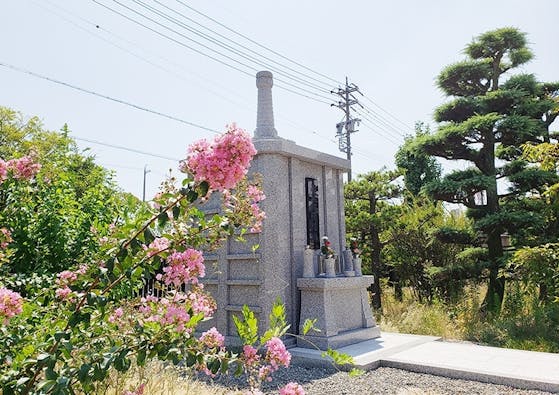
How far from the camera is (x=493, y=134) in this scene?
30.0 feet

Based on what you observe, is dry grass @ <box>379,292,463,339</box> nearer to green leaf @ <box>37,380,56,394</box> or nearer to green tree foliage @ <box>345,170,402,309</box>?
green tree foliage @ <box>345,170,402,309</box>

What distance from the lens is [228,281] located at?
603cm

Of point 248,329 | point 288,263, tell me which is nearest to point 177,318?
point 248,329

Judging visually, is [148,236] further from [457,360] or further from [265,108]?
[265,108]

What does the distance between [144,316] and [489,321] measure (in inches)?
293

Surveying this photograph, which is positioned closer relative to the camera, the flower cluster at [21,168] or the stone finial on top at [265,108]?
the flower cluster at [21,168]

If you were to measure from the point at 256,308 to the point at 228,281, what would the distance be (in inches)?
25.6

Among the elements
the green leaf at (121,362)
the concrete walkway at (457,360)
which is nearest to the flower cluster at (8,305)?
the green leaf at (121,362)

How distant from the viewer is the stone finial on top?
6.55 meters

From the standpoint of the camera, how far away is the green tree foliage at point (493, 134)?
28.4 ft

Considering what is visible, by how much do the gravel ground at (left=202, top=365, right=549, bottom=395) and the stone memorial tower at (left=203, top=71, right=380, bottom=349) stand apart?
0.94 metres

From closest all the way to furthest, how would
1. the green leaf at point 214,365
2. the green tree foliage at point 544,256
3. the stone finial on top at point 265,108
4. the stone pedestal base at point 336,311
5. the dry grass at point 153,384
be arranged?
1. the green leaf at point 214,365
2. the dry grass at point 153,384
3. the stone pedestal base at point 336,311
4. the stone finial on top at point 265,108
5. the green tree foliage at point 544,256

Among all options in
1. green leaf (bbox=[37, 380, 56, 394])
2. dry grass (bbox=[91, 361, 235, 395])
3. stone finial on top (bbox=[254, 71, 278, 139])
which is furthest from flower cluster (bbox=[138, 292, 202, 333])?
stone finial on top (bbox=[254, 71, 278, 139])

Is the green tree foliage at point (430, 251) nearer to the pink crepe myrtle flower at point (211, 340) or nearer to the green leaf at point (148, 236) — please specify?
the pink crepe myrtle flower at point (211, 340)
